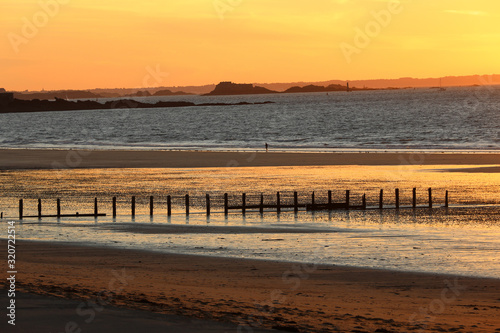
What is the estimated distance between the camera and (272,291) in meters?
17.2

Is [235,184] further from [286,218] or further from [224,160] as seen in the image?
[224,160]

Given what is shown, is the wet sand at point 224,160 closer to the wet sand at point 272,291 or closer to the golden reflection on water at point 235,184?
the golden reflection on water at point 235,184

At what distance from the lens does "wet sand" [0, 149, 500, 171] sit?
62938 millimetres

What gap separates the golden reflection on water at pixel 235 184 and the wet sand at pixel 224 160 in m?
4.69

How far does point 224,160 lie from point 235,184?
21.8m

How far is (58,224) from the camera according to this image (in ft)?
102

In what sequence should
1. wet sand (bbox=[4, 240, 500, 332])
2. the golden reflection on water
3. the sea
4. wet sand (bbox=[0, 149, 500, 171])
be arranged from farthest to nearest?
wet sand (bbox=[0, 149, 500, 171]) → the golden reflection on water → the sea → wet sand (bbox=[4, 240, 500, 332])

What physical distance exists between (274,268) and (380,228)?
408 inches

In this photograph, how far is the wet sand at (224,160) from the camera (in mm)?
62938

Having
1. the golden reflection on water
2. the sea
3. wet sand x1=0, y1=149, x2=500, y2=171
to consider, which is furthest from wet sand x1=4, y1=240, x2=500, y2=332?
wet sand x1=0, y1=149, x2=500, y2=171

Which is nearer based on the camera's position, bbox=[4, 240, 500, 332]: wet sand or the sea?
bbox=[4, 240, 500, 332]: wet sand

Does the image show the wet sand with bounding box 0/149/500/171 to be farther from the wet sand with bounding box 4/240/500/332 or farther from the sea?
the wet sand with bounding box 4/240/500/332

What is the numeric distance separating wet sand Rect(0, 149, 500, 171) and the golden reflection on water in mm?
4687

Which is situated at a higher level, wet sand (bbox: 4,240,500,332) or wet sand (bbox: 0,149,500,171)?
wet sand (bbox: 0,149,500,171)
